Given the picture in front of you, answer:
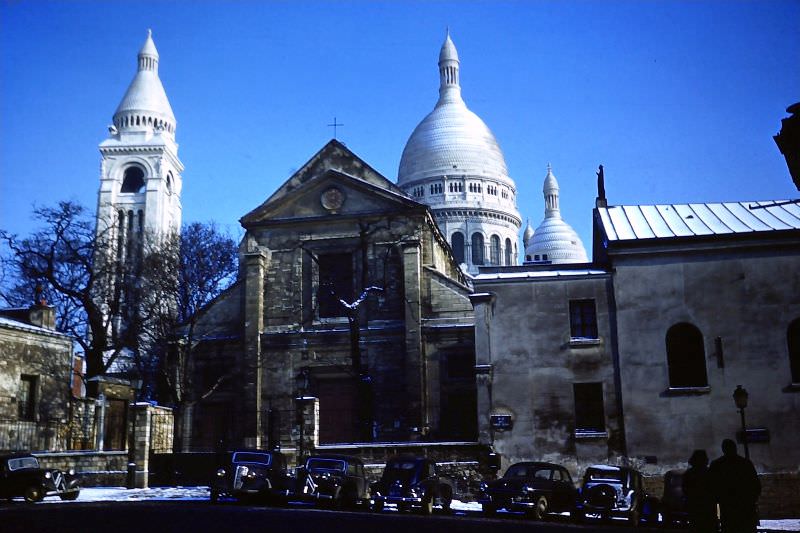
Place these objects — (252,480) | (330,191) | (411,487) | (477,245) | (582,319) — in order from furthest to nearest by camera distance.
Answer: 1. (477,245)
2. (330,191)
3. (582,319)
4. (252,480)
5. (411,487)

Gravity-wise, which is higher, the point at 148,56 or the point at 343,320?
the point at 148,56

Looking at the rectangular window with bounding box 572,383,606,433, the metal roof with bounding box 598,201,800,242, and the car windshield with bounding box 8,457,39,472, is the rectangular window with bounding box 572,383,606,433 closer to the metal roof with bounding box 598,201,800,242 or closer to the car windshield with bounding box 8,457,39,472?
the metal roof with bounding box 598,201,800,242

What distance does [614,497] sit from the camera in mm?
21078

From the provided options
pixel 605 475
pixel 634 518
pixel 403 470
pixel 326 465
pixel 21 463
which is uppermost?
pixel 21 463

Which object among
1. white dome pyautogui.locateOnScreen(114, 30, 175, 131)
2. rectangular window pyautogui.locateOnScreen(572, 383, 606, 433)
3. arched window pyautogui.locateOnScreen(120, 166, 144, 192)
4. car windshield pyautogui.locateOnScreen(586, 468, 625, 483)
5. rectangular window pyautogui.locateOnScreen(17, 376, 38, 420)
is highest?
white dome pyautogui.locateOnScreen(114, 30, 175, 131)

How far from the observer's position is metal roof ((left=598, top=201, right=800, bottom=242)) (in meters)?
29.6

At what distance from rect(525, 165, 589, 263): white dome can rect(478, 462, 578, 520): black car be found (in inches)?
3499

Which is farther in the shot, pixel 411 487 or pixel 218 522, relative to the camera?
pixel 411 487

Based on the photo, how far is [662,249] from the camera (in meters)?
29.2

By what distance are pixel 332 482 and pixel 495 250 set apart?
75504mm

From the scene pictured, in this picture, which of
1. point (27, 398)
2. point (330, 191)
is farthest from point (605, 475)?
point (330, 191)

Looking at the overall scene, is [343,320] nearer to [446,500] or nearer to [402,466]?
[402,466]

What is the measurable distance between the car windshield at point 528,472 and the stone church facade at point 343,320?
15632 millimetres

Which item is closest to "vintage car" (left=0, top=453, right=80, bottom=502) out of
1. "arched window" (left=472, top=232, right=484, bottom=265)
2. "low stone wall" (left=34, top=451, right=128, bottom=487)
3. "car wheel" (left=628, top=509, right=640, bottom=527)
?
"low stone wall" (left=34, top=451, right=128, bottom=487)
